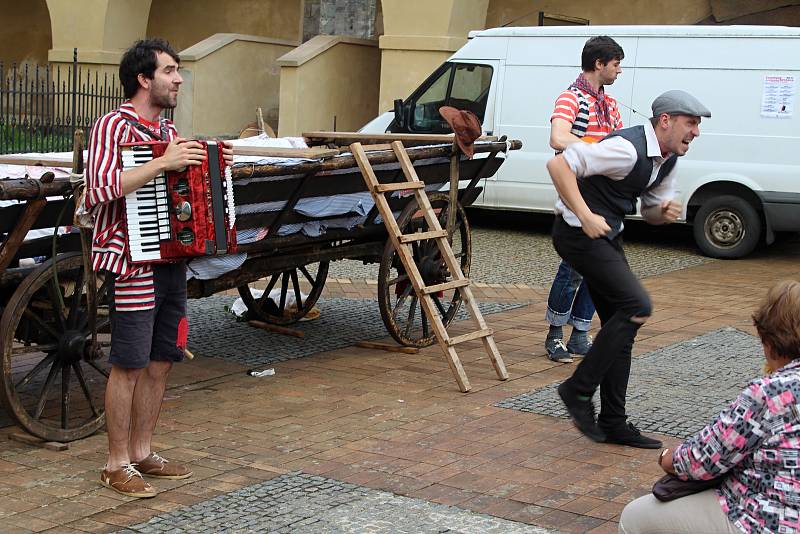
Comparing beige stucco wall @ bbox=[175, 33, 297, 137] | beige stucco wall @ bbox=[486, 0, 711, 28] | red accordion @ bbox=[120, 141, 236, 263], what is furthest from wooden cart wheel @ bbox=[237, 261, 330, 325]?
beige stucco wall @ bbox=[175, 33, 297, 137]

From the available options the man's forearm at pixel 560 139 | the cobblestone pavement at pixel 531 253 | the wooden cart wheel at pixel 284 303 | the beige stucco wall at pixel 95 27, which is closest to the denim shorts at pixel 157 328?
the man's forearm at pixel 560 139

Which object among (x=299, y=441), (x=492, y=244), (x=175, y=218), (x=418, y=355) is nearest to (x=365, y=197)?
(x=418, y=355)

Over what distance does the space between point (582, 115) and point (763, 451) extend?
13.4 ft

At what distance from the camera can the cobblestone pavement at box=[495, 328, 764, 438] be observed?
6395 millimetres

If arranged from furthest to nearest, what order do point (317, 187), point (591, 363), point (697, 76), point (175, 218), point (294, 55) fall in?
point (294, 55), point (697, 76), point (317, 187), point (591, 363), point (175, 218)

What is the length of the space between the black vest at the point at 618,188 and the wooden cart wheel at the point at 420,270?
2.10 metres

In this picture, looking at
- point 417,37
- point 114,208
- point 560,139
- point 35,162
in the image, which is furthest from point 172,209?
point 417,37

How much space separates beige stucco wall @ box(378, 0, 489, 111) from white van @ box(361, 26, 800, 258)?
2.94 m

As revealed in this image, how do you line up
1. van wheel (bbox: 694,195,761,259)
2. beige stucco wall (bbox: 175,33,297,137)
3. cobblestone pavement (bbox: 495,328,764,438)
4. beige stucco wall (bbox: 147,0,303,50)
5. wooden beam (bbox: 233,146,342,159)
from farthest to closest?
beige stucco wall (bbox: 147,0,303,50) → beige stucco wall (bbox: 175,33,297,137) → van wheel (bbox: 694,195,761,259) → wooden beam (bbox: 233,146,342,159) → cobblestone pavement (bbox: 495,328,764,438)

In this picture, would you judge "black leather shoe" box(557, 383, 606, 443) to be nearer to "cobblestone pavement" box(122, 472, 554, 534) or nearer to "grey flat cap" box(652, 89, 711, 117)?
"cobblestone pavement" box(122, 472, 554, 534)

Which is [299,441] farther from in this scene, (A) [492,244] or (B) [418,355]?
(A) [492,244]

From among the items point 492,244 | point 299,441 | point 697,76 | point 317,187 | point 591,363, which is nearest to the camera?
point 591,363

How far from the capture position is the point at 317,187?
7.11 m

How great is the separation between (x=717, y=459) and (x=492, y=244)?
10.4 m
